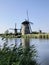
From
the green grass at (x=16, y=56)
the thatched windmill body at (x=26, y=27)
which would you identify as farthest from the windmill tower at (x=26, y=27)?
the green grass at (x=16, y=56)

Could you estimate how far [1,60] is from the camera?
6020 mm

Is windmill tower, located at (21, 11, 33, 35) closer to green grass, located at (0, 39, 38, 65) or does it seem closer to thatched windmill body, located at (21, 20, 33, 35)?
thatched windmill body, located at (21, 20, 33, 35)

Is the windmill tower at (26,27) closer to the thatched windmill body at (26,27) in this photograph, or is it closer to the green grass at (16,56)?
the thatched windmill body at (26,27)

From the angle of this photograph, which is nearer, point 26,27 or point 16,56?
point 16,56

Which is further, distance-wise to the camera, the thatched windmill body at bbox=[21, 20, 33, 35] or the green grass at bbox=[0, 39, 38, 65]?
the thatched windmill body at bbox=[21, 20, 33, 35]

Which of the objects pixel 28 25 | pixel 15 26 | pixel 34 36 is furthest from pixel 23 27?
pixel 15 26

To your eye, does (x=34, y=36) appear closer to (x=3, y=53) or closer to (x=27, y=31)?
(x=27, y=31)

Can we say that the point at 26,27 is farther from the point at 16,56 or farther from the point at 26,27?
the point at 16,56

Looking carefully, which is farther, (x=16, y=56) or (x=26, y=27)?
(x=26, y=27)

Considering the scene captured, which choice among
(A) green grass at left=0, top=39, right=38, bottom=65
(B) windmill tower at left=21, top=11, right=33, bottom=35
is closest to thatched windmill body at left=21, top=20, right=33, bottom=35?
(B) windmill tower at left=21, top=11, right=33, bottom=35

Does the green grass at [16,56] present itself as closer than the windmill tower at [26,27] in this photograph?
Yes

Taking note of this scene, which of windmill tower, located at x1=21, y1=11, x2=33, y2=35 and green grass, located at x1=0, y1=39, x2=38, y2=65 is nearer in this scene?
green grass, located at x1=0, y1=39, x2=38, y2=65

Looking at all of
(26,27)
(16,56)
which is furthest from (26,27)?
(16,56)

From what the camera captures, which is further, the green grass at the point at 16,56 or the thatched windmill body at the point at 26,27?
the thatched windmill body at the point at 26,27
